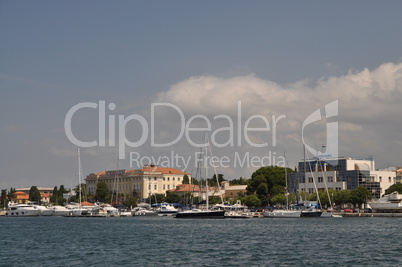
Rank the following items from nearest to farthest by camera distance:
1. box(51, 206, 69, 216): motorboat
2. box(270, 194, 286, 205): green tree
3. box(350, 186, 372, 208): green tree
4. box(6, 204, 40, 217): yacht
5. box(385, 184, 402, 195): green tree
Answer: box(350, 186, 372, 208): green tree < box(385, 184, 402, 195): green tree < box(270, 194, 286, 205): green tree < box(51, 206, 69, 216): motorboat < box(6, 204, 40, 217): yacht

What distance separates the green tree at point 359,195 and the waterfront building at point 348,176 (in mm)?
8336

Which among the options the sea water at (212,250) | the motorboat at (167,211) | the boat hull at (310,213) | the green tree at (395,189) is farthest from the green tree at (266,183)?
the sea water at (212,250)

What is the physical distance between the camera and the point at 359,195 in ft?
385

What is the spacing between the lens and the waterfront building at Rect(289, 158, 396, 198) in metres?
129

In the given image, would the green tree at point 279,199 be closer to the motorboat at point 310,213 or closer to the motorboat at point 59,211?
the motorboat at point 310,213

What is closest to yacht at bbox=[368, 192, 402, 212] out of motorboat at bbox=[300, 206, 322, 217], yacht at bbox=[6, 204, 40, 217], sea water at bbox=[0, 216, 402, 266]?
motorboat at bbox=[300, 206, 322, 217]

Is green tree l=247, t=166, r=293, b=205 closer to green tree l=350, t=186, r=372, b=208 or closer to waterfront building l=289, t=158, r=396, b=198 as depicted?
waterfront building l=289, t=158, r=396, b=198

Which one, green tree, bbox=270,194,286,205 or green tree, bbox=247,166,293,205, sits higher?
green tree, bbox=247,166,293,205

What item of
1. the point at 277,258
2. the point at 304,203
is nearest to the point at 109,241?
the point at 277,258

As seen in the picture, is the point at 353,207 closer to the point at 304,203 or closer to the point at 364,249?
the point at 304,203

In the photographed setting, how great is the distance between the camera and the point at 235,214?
102312mm

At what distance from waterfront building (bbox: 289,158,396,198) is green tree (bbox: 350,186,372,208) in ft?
27.4

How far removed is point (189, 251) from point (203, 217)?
48.2 meters

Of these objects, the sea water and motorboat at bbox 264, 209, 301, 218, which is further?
motorboat at bbox 264, 209, 301, 218
